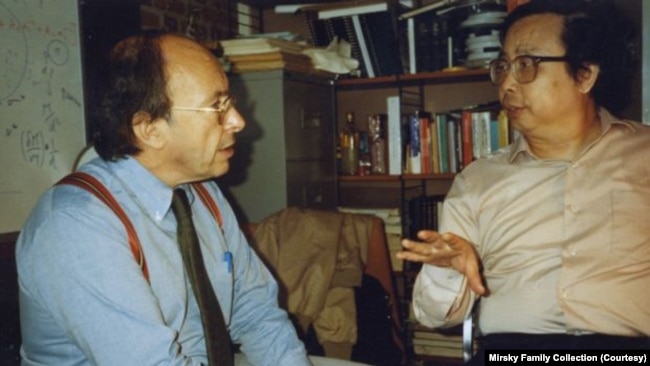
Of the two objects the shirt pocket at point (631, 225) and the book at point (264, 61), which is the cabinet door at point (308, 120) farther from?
the shirt pocket at point (631, 225)

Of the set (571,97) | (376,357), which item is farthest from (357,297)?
(571,97)

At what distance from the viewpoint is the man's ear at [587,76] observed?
161 cm

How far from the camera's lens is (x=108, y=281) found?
40.6 inches

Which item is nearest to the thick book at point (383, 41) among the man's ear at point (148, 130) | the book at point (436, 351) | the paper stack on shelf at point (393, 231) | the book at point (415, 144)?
the book at point (415, 144)

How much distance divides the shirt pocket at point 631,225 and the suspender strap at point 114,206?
1.19 m

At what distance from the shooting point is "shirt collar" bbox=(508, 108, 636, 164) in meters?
1.61

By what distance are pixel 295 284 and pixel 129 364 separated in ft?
3.84

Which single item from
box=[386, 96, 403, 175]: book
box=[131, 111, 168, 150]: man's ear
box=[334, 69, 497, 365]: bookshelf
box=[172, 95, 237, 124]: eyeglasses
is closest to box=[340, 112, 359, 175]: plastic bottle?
box=[334, 69, 497, 365]: bookshelf

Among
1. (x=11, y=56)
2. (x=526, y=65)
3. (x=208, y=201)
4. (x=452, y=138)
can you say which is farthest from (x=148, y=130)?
(x=452, y=138)

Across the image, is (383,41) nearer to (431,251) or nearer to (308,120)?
(308,120)

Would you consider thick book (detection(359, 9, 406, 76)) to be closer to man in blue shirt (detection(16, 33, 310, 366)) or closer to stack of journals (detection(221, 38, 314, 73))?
stack of journals (detection(221, 38, 314, 73))

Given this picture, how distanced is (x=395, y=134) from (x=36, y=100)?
5.95 ft

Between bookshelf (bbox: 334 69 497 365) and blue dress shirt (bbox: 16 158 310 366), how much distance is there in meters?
1.85

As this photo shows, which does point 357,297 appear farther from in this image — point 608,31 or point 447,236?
point 608,31
